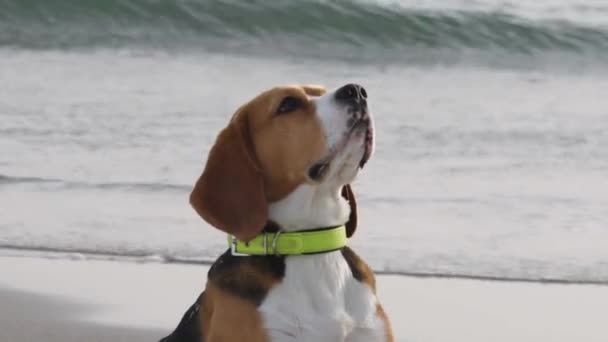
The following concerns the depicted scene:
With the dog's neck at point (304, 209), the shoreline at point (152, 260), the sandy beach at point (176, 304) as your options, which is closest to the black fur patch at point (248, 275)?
the dog's neck at point (304, 209)

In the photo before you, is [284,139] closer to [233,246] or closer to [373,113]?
[233,246]

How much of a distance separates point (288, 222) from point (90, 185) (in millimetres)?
3801

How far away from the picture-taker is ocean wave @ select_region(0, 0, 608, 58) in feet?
41.8

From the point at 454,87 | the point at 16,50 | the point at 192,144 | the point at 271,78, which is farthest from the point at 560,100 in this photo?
the point at 16,50

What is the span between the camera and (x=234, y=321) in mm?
3695

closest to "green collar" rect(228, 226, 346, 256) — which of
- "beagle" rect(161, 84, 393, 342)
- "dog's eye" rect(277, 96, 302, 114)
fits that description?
"beagle" rect(161, 84, 393, 342)

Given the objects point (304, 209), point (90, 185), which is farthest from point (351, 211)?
point (90, 185)

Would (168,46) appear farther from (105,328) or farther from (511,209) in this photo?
(105,328)

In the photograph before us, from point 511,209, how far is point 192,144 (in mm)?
2422

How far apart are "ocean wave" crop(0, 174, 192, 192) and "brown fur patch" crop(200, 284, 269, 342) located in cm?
371

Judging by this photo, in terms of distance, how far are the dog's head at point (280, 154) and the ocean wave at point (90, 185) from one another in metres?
3.56

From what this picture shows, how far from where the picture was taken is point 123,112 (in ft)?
31.0

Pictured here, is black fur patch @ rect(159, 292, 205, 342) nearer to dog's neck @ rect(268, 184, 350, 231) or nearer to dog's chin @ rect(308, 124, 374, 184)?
dog's neck @ rect(268, 184, 350, 231)

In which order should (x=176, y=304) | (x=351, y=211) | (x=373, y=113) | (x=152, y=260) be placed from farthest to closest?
(x=373, y=113) → (x=152, y=260) → (x=176, y=304) → (x=351, y=211)
